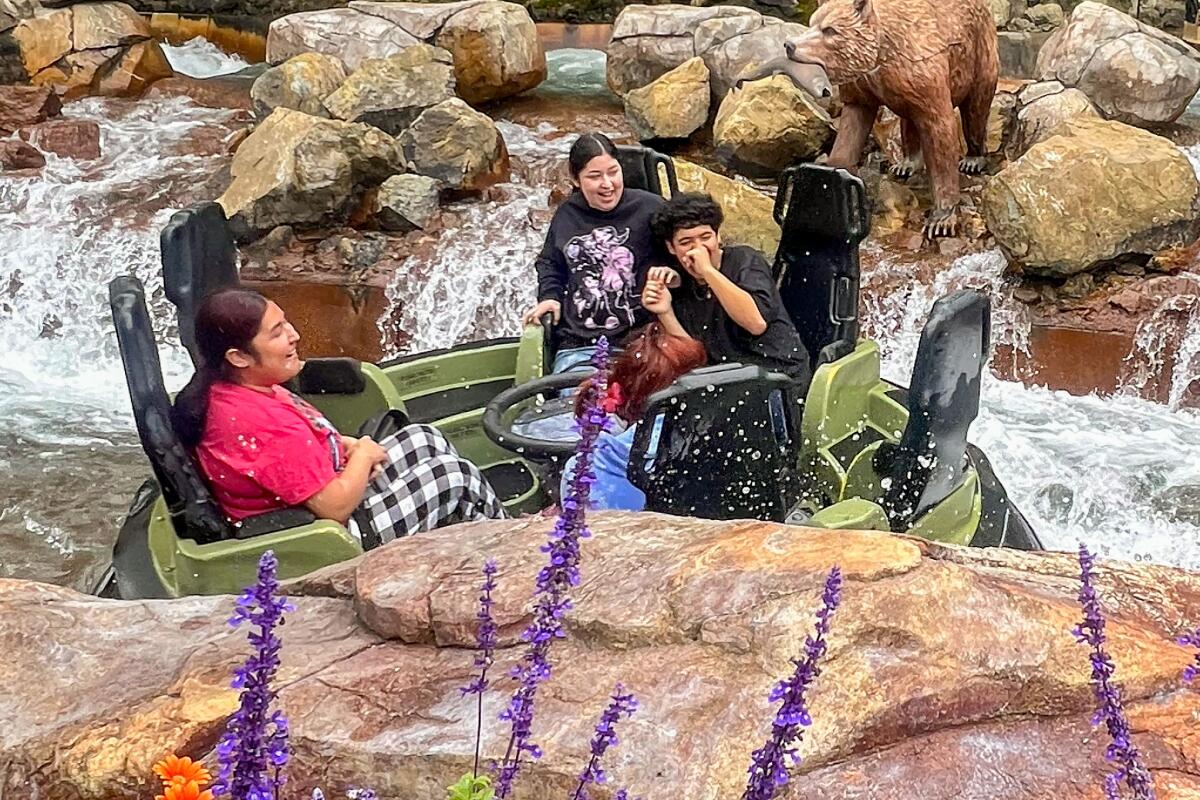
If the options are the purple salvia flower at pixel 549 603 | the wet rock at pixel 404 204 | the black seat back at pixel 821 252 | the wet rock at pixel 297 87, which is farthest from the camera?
the wet rock at pixel 297 87

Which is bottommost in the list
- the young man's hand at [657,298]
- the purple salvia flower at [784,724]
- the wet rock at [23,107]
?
the wet rock at [23,107]

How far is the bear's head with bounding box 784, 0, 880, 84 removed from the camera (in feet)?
19.5

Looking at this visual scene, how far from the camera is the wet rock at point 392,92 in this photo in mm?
7633

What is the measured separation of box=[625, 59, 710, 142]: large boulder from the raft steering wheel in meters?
4.85

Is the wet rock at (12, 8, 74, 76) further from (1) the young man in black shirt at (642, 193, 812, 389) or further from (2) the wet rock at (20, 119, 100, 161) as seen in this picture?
(1) the young man in black shirt at (642, 193, 812, 389)

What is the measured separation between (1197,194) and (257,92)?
582 centimetres

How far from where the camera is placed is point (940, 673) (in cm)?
148

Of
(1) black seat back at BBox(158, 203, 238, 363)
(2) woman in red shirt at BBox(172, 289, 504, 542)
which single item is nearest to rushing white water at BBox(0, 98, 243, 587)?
(1) black seat back at BBox(158, 203, 238, 363)

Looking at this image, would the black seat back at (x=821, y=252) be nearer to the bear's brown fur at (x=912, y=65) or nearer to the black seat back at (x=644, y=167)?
the black seat back at (x=644, y=167)

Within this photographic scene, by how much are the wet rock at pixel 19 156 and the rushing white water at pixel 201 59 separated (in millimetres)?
2753

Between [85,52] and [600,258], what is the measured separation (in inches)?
291

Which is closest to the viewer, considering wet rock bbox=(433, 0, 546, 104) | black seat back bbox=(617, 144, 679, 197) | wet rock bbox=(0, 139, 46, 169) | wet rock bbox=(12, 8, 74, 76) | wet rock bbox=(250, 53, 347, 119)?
black seat back bbox=(617, 144, 679, 197)

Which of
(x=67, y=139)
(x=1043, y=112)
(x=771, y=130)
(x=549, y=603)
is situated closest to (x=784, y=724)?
(x=549, y=603)

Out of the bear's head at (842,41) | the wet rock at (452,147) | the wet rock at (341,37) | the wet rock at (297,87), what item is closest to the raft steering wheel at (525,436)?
the bear's head at (842,41)
